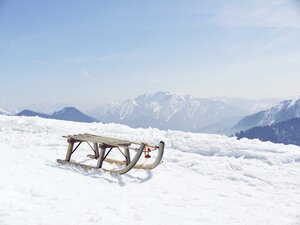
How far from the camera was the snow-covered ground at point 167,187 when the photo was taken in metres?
8.11

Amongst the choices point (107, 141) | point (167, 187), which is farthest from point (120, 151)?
point (167, 187)

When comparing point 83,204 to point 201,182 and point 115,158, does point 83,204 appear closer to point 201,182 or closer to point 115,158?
point 201,182

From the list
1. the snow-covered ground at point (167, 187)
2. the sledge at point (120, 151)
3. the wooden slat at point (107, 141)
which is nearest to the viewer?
the snow-covered ground at point (167, 187)

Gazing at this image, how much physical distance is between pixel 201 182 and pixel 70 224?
18.4 feet

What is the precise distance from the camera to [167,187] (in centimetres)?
1105

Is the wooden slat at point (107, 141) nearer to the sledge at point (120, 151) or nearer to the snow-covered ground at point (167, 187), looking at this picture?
the sledge at point (120, 151)

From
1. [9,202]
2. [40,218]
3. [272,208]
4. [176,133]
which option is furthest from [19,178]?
[176,133]

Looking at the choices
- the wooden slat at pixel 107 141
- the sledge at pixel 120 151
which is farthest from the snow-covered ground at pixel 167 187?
the wooden slat at pixel 107 141

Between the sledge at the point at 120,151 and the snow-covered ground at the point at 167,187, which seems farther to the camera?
the sledge at the point at 120,151

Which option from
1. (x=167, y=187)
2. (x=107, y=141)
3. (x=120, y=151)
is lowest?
(x=167, y=187)

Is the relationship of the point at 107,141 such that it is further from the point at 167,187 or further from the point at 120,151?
the point at 167,187

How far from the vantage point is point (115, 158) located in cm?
1473

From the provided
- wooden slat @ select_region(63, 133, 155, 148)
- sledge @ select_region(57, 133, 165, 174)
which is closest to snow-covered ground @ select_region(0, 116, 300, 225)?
sledge @ select_region(57, 133, 165, 174)

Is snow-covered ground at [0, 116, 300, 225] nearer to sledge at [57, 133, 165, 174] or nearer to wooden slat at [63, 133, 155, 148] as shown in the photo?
sledge at [57, 133, 165, 174]
